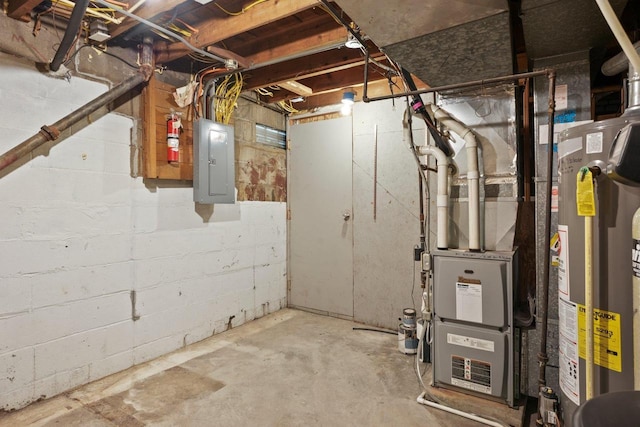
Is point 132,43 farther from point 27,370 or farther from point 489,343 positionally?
point 489,343

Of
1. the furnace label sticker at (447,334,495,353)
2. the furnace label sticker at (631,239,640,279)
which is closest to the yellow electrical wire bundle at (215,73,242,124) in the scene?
the furnace label sticker at (447,334,495,353)

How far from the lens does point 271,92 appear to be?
3.63m

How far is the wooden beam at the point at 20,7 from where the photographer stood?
6.06ft

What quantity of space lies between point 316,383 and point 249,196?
1.93 metres

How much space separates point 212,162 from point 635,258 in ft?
8.78

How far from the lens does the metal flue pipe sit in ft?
6.40

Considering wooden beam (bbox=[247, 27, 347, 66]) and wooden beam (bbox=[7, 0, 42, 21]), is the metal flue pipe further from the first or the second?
wooden beam (bbox=[247, 27, 347, 66])

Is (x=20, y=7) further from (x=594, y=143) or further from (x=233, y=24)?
(x=594, y=143)

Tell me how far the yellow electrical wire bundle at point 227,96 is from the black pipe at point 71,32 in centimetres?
121

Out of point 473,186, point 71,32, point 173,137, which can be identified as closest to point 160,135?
point 173,137

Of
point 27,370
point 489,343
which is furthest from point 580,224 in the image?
point 27,370

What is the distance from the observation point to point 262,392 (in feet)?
7.21

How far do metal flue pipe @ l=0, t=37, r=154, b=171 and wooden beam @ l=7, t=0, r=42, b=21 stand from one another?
21.3 inches

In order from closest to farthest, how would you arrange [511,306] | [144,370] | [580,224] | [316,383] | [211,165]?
[580,224] < [511,306] < [316,383] < [144,370] < [211,165]
